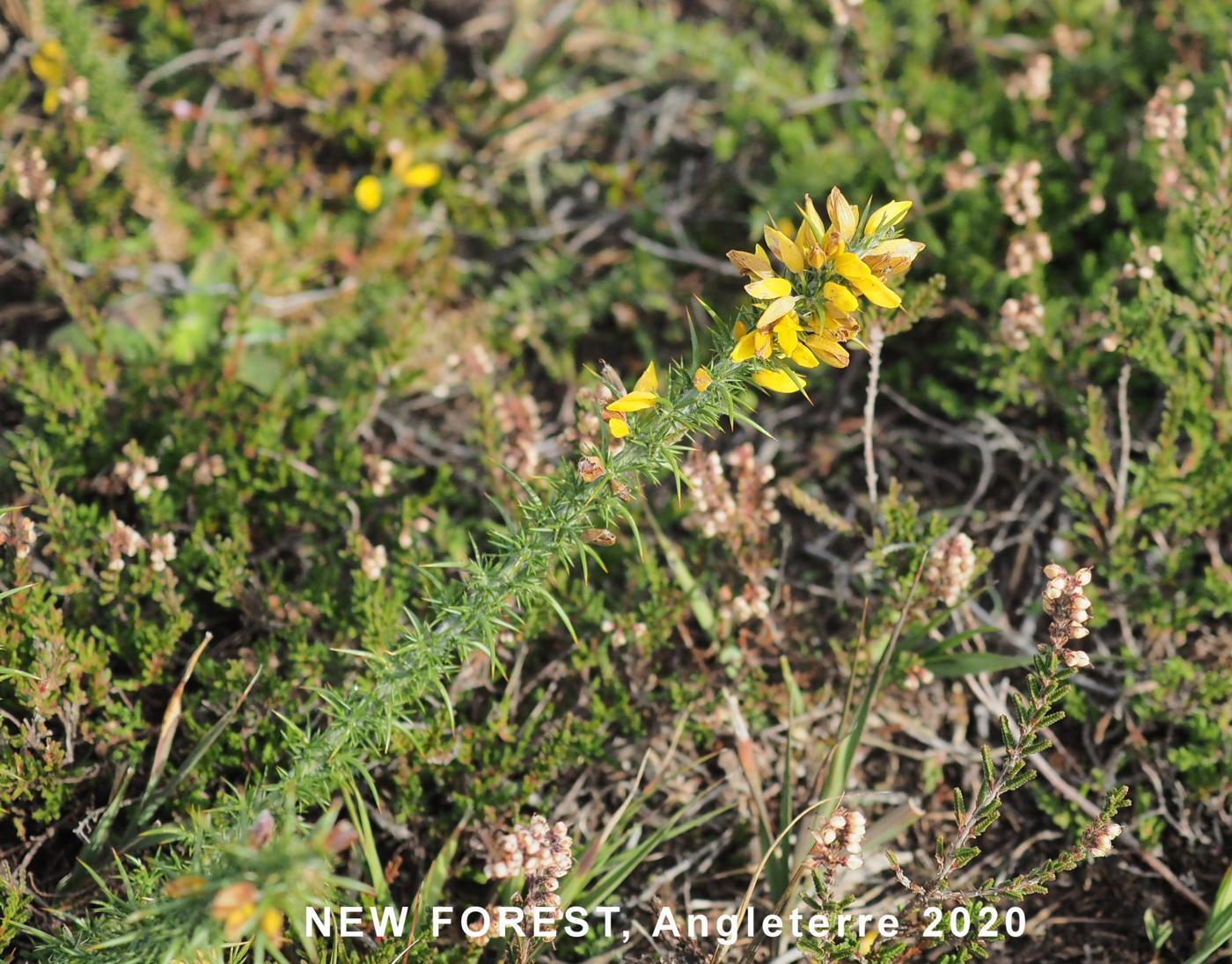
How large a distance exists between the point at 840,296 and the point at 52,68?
370cm

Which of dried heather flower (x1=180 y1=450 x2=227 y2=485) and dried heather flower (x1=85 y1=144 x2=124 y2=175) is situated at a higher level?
dried heather flower (x1=85 y1=144 x2=124 y2=175)

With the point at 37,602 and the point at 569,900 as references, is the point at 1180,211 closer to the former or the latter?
the point at 569,900

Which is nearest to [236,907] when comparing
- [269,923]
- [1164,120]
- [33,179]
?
[269,923]

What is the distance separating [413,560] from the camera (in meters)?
3.09

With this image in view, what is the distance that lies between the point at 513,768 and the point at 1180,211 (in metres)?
2.85

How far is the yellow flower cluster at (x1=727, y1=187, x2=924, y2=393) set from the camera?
1923 mm

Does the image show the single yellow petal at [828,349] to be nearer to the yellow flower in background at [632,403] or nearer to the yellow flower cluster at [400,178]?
the yellow flower in background at [632,403]

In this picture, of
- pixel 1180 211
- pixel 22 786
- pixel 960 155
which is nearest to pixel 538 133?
pixel 960 155

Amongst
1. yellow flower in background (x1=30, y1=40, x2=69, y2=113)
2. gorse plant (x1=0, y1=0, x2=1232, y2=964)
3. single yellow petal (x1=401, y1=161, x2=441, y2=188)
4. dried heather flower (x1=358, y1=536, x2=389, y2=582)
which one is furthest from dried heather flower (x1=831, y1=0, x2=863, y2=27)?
yellow flower in background (x1=30, y1=40, x2=69, y2=113)

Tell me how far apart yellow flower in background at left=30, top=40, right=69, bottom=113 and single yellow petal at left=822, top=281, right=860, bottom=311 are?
3541mm

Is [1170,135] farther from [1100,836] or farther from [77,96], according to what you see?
[77,96]

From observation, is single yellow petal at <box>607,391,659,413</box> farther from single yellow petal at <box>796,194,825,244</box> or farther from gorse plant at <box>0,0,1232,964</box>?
single yellow petal at <box>796,194,825,244</box>

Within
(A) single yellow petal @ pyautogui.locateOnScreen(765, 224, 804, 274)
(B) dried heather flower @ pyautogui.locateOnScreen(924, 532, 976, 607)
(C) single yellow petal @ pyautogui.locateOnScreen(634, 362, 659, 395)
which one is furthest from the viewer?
(B) dried heather flower @ pyautogui.locateOnScreen(924, 532, 976, 607)

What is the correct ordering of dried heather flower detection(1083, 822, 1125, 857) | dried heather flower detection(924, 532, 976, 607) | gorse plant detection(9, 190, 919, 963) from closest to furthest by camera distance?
gorse plant detection(9, 190, 919, 963) → dried heather flower detection(1083, 822, 1125, 857) → dried heather flower detection(924, 532, 976, 607)
